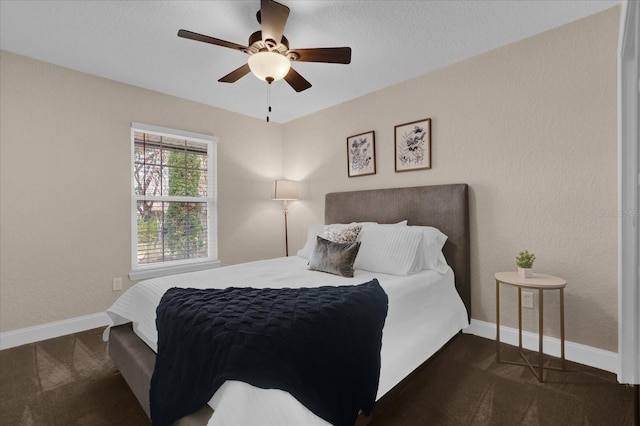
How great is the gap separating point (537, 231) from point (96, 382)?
339 cm

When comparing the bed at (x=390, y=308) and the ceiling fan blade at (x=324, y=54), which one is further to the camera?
the ceiling fan blade at (x=324, y=54)

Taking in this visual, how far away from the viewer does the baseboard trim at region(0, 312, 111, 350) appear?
8.50 ft

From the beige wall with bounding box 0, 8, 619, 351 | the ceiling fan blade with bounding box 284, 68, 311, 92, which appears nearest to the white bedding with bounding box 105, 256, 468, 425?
the beige wall with bounding box 0, 8, 619, 351

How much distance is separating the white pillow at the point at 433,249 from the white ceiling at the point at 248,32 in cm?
159

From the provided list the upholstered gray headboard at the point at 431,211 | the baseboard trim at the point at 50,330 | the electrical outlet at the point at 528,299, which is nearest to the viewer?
the electrical outlet at the point at 528,299

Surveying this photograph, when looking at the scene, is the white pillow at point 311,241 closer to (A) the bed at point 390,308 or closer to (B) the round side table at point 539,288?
(A) the bed at point 390,308

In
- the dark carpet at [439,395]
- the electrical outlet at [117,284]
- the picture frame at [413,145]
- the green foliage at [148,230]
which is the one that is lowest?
the dark carpet at [439,395]

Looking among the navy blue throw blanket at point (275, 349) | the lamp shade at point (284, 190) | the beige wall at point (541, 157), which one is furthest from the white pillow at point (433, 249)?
the lamp shade at point (284, 190)

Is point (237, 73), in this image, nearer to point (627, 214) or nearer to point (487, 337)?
point (627, 214)

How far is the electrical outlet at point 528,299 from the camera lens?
2.44 meters

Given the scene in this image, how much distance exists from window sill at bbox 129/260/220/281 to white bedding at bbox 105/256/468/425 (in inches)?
49.5

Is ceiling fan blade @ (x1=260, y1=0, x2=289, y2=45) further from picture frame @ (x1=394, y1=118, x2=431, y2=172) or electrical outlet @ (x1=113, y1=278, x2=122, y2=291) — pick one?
electrical outlet @ (x1=113, y1=278, x2=122, y2=291)

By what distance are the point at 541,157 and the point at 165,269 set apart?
3848 mm

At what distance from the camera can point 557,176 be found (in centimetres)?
232
